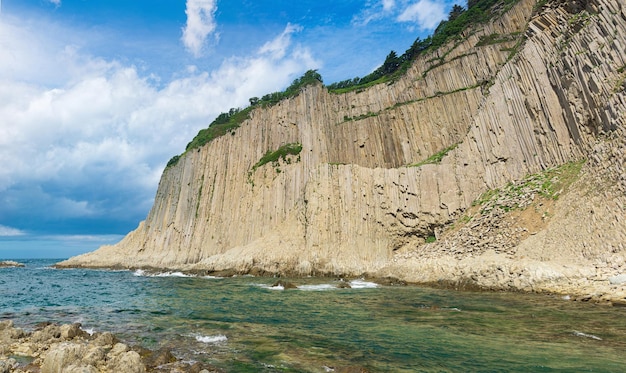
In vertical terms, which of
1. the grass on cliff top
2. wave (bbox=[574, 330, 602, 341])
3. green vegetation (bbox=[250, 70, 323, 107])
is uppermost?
green vegetation (bbox=[250, 70, 323, 107])

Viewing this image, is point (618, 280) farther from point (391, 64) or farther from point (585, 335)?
point (391, 64)

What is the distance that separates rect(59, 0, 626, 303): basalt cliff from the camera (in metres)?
24.1

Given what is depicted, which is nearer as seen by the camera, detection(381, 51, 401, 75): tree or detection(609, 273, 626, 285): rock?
detection(609, 273, 626, 285): rock

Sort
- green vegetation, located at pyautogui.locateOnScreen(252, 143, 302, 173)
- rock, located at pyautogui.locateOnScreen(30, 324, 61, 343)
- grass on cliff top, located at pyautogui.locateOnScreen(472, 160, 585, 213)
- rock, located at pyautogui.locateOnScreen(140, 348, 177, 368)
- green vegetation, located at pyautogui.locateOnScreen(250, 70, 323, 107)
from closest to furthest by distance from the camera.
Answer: rock, located at pyautogui.locateOnScreen(140, 348, 177, 368) → rock, located at pyautogui.locateOnScreen(30, 324, 61, 343) → grass on cliff top, located at pyautogui.locateOnScreen(472, 160, 585, 213) → green vegetation, located at pyautogui.locateOnScreen(252, 143, 302, 173) → green vegetation, located at pyautogui.locateOnScreen(250, 70, 323, 107)

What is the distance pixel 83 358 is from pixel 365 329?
9.02 metres

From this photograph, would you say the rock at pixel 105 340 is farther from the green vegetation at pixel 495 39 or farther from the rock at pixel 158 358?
the green vegetation at pixel 495 39

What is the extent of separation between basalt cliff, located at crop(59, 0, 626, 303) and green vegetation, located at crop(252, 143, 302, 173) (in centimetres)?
53

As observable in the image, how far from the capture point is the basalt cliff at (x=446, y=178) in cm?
2408

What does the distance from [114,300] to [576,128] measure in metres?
34.8

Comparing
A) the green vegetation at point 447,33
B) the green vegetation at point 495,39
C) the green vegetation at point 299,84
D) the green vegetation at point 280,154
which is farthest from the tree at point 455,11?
the green vegetation at point 280,154

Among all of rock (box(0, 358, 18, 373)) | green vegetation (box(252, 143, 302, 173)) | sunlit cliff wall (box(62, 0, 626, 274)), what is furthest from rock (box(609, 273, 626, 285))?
green vegetation (box(252, 143, 302, 173))

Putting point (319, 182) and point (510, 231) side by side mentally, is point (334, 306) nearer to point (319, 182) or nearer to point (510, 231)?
point (510, 231)

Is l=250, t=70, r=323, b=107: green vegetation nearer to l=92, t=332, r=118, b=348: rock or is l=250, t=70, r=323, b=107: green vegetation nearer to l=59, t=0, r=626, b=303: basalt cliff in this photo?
l=59, t=0, r=626, b=303: basalt cliff

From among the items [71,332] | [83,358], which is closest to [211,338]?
[83,358]
